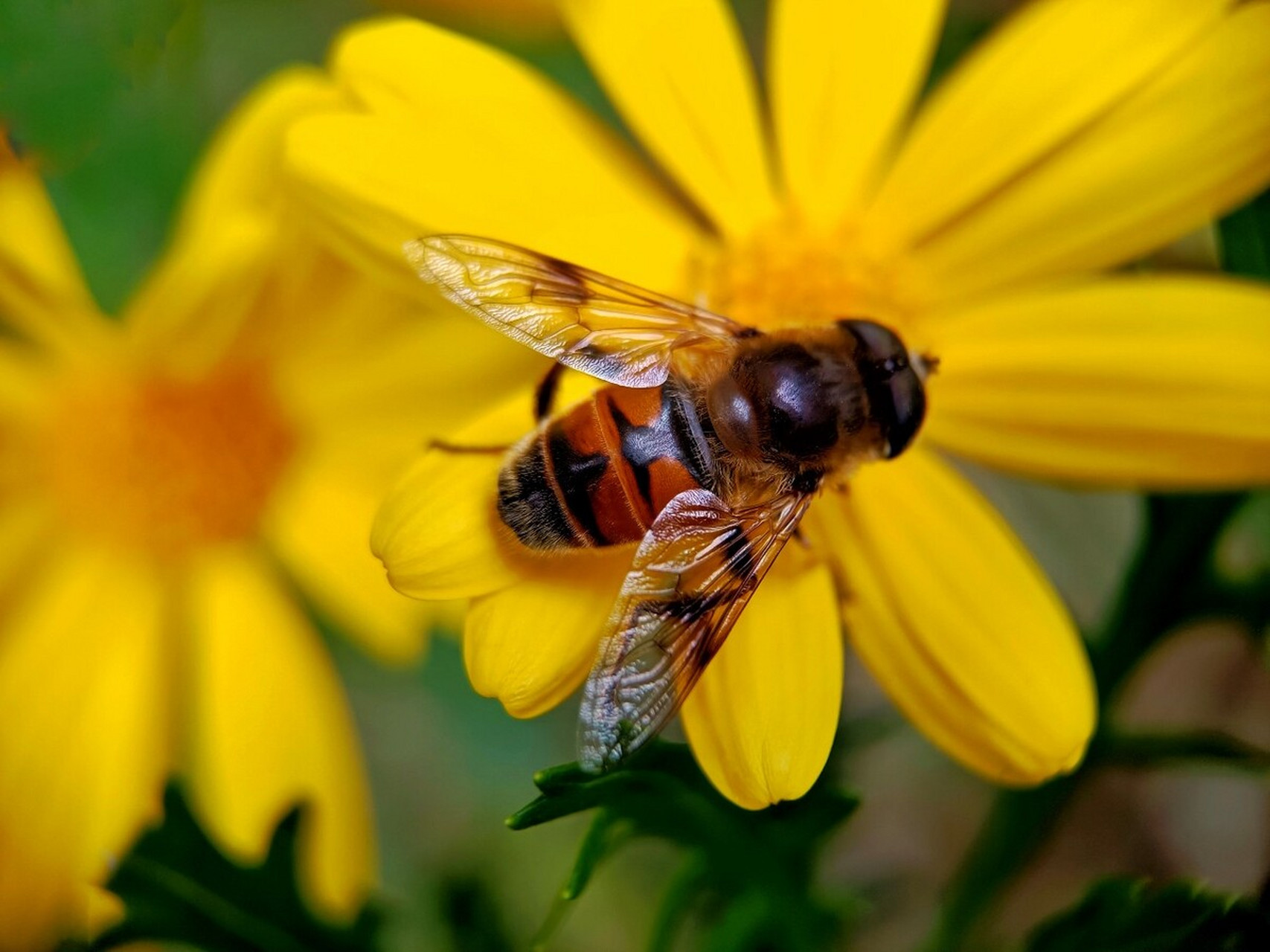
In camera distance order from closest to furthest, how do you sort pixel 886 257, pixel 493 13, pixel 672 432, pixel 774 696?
1. pixel 774 696
2. pixel 672 432
3. pixel 886 257
4. pixel 493 13

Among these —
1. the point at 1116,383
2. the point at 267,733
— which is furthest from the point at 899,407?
the point at 267,733

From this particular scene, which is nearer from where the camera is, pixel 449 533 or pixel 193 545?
pixel 449 533

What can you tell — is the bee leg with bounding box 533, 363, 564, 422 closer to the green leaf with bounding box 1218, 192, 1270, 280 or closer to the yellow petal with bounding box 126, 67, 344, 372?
the yellow petal with bounding box 126, 67, 344, 372

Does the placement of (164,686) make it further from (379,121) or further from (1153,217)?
(1153,217)

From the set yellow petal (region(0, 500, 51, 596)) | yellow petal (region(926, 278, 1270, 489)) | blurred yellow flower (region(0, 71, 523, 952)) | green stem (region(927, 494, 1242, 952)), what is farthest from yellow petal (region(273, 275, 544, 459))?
green stem (region(927, 494, 1242, 952))

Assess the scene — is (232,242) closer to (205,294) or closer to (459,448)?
(205,294)
